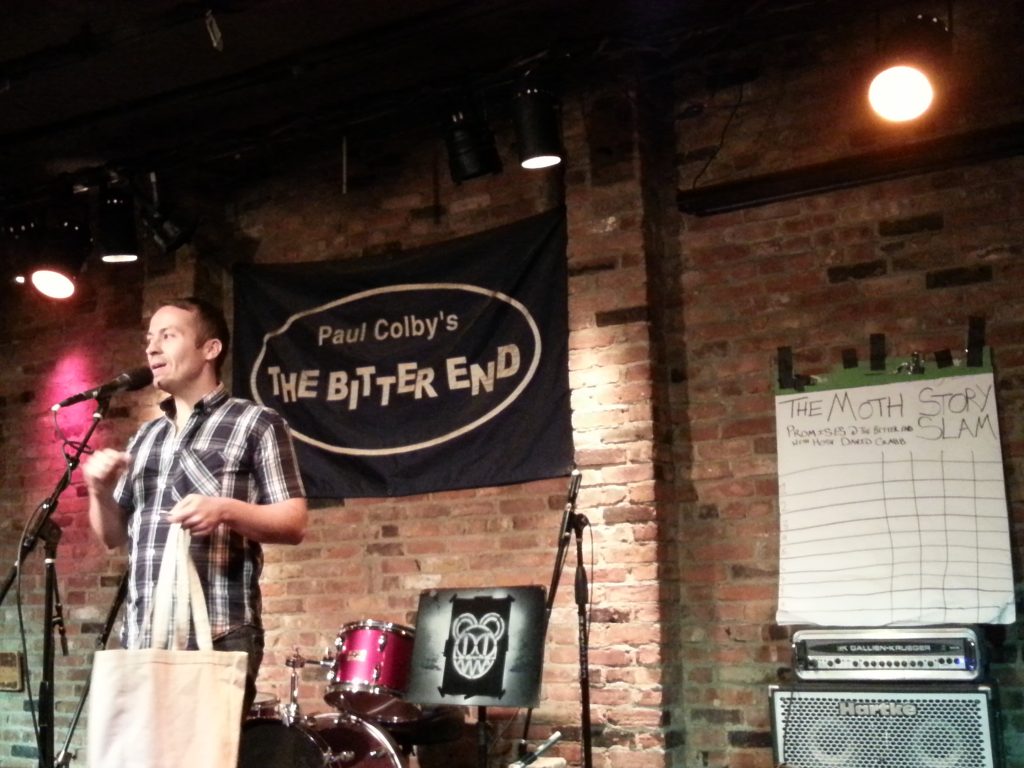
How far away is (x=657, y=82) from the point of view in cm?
441

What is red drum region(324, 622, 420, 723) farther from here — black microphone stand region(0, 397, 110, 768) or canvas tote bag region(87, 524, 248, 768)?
canvas tote bag region(87, 524, 248, 768)

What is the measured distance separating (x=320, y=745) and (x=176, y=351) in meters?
1.41

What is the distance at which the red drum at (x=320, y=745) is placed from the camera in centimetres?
346

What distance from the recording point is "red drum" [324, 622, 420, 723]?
3.87 metres

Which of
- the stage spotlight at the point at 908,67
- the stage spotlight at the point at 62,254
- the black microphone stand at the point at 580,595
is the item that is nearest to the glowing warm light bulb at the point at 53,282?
the stage spotlight at the point at 62,254

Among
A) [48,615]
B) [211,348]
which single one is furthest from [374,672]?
[211,348]

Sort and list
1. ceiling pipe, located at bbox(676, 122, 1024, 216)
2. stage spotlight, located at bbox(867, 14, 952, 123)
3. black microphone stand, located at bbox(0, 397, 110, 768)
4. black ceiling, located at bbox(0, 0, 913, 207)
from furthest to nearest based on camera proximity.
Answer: black ceiling, located at bbox(0, 0, 913, 207), ceiling pipe, located at bbox(676, 122, 1024, 216), stage spotlight, located at bbox(867, 14, 952, 123), black microphone stand, located at bbox(0, 397, 110, 768)

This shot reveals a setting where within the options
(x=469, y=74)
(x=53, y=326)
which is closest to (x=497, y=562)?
(x=469, y=74)

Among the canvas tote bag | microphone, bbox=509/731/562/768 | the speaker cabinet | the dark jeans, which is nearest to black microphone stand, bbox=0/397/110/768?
the dark jeans

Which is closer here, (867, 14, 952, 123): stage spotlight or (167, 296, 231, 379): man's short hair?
(167, 296, 231, 379): man's short hair

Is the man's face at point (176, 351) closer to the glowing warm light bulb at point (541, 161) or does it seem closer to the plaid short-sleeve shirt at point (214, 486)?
the plaid short-sleeve shirt at point (214, 486)

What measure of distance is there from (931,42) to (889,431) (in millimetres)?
1256

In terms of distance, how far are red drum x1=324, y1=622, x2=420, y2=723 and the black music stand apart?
0.30 feet

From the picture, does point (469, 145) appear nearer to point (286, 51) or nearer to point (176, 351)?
point (286, 51)
